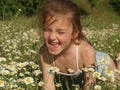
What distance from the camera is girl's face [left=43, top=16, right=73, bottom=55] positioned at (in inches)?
99.7

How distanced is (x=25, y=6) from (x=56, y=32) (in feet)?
32.7

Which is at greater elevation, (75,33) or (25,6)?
(25,6)

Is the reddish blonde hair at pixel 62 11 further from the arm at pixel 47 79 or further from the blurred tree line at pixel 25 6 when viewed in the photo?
the blurred tree line at pixel 25 6

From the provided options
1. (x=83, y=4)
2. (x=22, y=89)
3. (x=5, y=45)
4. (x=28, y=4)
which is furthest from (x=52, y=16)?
(x=83, y=4)

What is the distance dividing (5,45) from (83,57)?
1.50 metres

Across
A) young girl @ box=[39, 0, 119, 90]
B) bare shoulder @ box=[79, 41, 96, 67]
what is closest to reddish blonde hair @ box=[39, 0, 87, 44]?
young girl @ box=[39, 0, 119, 90]

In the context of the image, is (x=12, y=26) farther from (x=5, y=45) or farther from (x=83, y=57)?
(x=83, y=57)

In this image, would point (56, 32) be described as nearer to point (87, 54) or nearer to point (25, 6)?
point (87, 54)

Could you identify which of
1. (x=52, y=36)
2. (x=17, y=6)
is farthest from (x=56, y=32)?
(x=17, y=6)

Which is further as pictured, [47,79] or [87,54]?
[87,54]

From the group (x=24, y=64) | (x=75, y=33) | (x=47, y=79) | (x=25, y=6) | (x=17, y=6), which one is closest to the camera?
(x=24, y=64)

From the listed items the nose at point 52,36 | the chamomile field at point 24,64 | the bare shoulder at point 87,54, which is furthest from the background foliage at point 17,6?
the nose at point 52,36

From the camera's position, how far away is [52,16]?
2.62 meters

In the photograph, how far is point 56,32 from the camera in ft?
8.34
